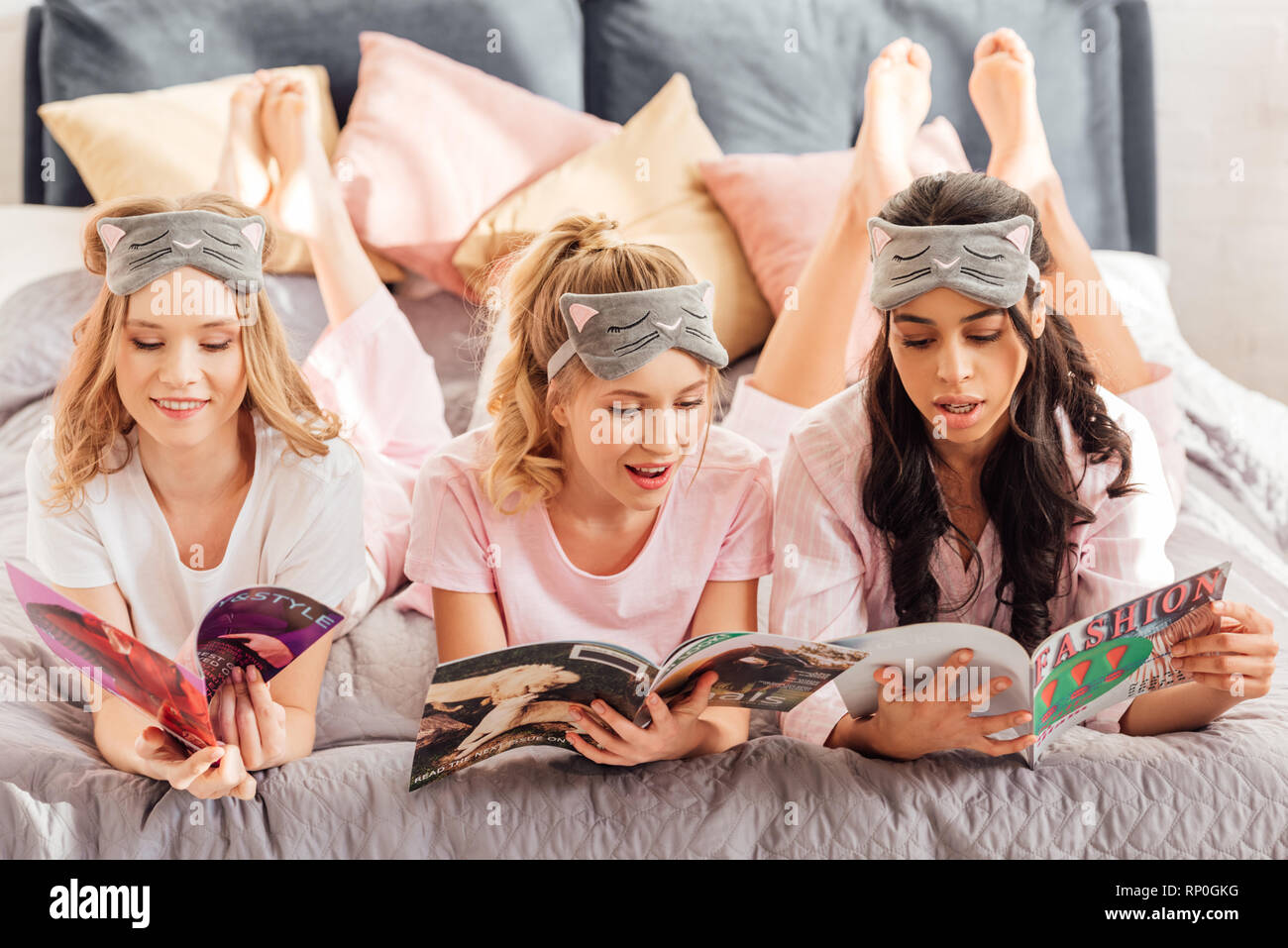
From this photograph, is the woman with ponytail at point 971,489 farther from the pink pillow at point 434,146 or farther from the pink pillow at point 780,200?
the pink pillow at point 434,146

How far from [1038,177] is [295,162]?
101cm

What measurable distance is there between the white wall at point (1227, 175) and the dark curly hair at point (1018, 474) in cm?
175

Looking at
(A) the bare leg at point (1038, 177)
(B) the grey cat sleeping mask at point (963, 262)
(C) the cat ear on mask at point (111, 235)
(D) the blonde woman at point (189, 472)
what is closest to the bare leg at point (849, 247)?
(A) the bare leg at point (1038, 177)

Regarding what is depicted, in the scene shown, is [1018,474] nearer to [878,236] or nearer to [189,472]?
[878,236]

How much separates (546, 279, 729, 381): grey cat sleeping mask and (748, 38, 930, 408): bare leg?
478 mm

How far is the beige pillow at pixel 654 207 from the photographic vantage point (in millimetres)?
2098

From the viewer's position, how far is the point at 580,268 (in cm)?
124

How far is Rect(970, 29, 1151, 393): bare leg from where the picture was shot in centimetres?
156

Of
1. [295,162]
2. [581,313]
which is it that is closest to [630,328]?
[581,313]

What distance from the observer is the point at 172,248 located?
1199mm

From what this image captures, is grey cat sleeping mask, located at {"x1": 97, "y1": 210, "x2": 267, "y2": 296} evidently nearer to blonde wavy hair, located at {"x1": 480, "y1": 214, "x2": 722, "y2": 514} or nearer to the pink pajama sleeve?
blonde wavy hair, located at {"x1": 480, "y1": 214, "x2": 722, "y2": 514}

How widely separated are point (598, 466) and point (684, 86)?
1.32 metres
